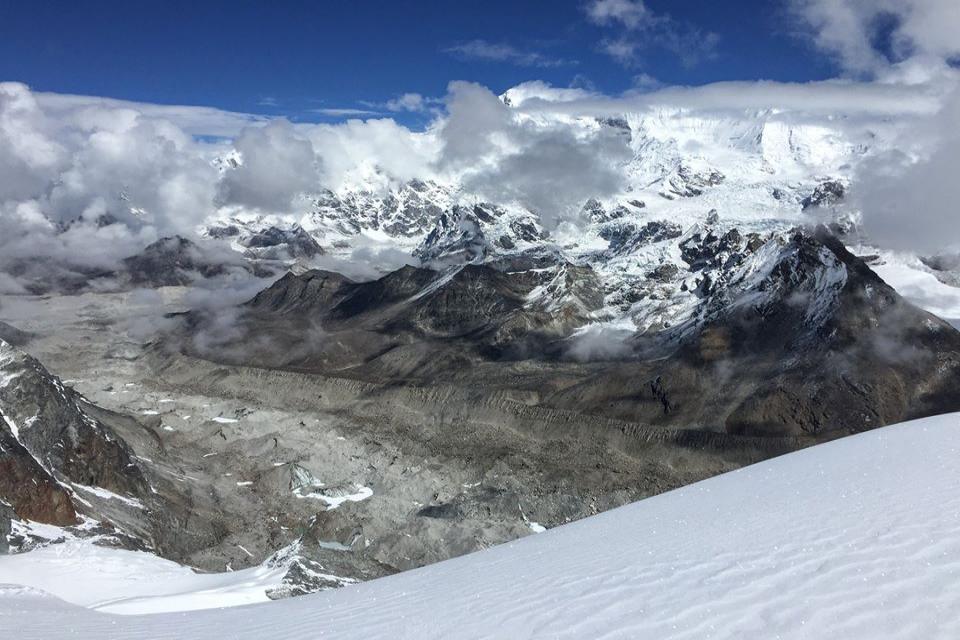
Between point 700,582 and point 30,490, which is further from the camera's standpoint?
point 30,490

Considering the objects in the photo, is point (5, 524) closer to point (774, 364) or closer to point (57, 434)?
point (57, 434)

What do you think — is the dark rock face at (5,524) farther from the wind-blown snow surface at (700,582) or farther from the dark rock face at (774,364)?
the dark rock face at (774,364)

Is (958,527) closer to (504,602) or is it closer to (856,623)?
(856,623)

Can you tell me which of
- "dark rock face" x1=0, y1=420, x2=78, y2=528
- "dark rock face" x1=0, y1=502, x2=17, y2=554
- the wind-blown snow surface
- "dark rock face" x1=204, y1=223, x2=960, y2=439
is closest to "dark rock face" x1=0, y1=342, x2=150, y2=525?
"dark rock face" x1=0, y1=420, x2=78, y2=528

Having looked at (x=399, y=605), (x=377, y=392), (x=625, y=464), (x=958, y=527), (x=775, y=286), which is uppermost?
(x=775, y=286)

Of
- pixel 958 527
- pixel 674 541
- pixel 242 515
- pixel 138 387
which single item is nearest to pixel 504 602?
pixel 674 541

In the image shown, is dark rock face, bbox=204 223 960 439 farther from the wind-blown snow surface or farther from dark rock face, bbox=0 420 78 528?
the wind-blown snow surface

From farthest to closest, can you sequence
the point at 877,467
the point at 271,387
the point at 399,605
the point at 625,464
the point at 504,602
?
the point at 271,387 → the point at 625,464 → the point at 877,467 → the point at 399,605 → the point at 504,602

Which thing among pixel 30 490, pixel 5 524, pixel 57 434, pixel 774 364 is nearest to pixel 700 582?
pixel 5 524

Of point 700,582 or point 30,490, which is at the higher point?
point 30,490
